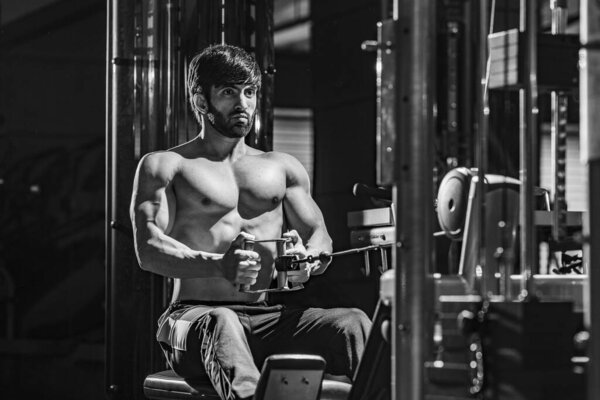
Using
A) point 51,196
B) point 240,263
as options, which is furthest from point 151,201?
point 51,196

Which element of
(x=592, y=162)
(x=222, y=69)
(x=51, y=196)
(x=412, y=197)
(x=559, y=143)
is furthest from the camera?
(x=51, y=196)

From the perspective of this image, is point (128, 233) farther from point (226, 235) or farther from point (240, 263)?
point (240, 263)

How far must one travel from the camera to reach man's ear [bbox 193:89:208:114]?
3.63m

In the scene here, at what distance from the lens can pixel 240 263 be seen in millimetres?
3285

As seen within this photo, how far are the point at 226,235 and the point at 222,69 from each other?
0.46m

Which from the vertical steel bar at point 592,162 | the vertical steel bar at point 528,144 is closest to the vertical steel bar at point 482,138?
the vertical steel bar at point 528,144

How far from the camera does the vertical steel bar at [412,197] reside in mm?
2148

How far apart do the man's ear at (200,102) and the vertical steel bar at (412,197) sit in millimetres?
1501

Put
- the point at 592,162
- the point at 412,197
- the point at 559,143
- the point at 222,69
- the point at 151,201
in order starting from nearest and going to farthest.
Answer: the point at 592,162 → the point at 412,197 → the point at 559,143 → the point at 151,201 → the point at 222,69

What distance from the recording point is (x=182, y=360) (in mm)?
3328

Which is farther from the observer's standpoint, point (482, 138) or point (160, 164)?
point (160, 164)

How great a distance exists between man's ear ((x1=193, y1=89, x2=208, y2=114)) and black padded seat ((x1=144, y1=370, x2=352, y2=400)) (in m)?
0.75

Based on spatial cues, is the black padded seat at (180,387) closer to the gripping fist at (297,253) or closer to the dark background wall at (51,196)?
the gripping fist at (297,253)


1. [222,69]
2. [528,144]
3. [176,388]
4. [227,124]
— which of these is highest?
[222,69]
